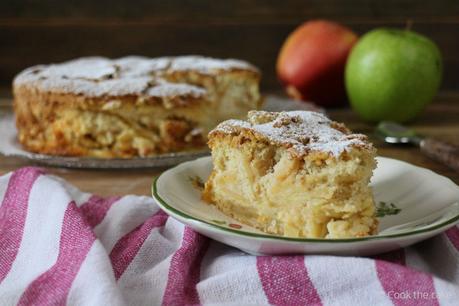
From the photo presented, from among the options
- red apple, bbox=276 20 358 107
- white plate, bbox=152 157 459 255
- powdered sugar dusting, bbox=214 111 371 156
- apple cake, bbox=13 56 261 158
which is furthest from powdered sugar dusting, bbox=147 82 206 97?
red apple, bbox=276 20 358 107

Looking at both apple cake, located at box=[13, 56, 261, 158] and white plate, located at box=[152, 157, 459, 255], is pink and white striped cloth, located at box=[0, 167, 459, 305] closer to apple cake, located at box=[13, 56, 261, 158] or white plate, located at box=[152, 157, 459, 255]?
white plate, located at box=[152, 157, 459, 255]

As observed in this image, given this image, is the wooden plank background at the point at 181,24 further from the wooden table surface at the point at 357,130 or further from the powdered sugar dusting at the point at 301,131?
the powdered sugar dusting at the point at 301,131

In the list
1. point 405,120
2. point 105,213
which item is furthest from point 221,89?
point 105,213

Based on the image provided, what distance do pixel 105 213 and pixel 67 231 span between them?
0.56 feet

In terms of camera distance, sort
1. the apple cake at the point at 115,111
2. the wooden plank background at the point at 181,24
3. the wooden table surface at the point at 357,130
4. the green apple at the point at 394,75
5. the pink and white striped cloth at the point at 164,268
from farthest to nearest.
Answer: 1. the wooden plank background at the point at 181,24
2. the green apple at the point at 394,75
3. the apple cake at the point at 115,111
4. the wooden table surface at the point at 357,130
5. the pink and white striped cloth at the point at 164,268

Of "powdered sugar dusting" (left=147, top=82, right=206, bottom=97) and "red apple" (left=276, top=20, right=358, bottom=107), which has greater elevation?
"powdered sugar dusting" (left=147, top=82, right=206, bottom=97)

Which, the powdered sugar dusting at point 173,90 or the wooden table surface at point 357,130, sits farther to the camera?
the powdered sugar dusting at point 173,90

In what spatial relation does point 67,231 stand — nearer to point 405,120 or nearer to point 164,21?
point 405,120

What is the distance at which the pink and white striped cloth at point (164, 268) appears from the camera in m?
0.98

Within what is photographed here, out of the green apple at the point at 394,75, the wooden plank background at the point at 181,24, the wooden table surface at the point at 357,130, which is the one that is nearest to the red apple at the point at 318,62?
the wooden table surface at the point at 357,130

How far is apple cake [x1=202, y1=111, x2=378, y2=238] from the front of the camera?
1.12 metres

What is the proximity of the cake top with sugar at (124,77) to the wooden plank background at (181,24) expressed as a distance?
0.73 meters

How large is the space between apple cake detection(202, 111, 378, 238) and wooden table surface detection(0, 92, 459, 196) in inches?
13.1

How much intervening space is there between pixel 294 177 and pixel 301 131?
5.1 inches
